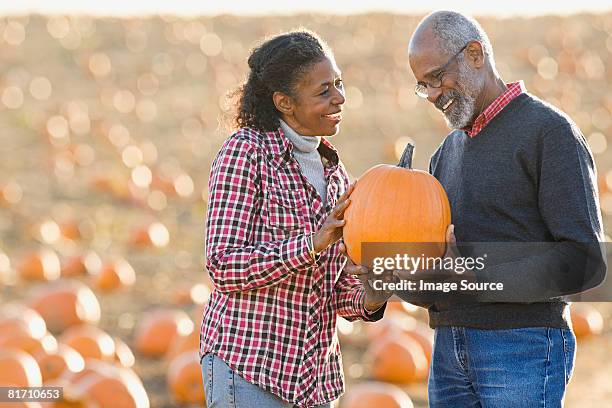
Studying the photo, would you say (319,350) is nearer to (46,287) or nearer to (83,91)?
(46,287)

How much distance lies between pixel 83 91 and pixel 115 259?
8.98m

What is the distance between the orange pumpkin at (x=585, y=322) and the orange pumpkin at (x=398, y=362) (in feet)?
5.25

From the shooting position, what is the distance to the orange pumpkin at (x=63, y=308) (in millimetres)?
7656

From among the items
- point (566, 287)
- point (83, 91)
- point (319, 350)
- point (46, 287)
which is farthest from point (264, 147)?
point (83, 91)

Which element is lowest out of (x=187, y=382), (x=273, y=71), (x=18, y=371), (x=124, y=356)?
(x=187, y=382)

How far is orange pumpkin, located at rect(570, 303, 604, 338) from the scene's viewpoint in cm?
775

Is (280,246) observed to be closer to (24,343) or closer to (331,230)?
(331,230)

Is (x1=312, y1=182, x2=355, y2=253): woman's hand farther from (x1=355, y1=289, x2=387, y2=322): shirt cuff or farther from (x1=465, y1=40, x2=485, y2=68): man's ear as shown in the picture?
(x1=465, y1=40, x2=485, y2=68): man's ear

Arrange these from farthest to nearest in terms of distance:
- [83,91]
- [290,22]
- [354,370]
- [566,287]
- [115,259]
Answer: [290,22] < [83,91] < [115,259] < [354,370] < [566,287]

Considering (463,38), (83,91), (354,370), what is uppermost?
(83,91)

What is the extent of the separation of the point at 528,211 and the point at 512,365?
1.78 ft

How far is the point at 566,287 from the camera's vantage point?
3258 millimetres

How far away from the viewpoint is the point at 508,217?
3.39 metres

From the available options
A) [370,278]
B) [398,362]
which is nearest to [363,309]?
[370,278]
